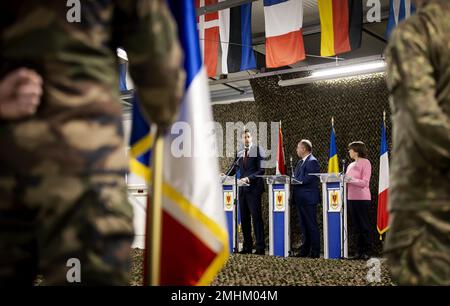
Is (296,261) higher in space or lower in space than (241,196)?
lower

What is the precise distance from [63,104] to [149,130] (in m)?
0.90

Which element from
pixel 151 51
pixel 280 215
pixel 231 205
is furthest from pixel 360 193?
pixel 151 51

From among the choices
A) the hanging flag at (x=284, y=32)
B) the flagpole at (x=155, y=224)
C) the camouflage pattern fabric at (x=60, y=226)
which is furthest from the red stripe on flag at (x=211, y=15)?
the camouflage pattern fabric at (x=60, y=226)

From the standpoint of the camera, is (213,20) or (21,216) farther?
(213,20)

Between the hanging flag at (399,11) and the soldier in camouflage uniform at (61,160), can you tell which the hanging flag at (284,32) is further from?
the soldier in camouflage uniform at (61,160)

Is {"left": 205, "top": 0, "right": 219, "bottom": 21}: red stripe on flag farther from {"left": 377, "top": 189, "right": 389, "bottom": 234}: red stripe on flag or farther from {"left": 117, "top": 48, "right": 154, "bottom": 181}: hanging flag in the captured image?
{"left": 117, "top": 48, "right": 154, "bottom": 181}: hanging flag

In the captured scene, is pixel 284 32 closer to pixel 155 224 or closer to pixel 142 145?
pixel 142 145

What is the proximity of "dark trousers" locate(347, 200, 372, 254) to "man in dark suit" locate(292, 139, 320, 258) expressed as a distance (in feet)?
1.55

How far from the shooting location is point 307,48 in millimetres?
9523

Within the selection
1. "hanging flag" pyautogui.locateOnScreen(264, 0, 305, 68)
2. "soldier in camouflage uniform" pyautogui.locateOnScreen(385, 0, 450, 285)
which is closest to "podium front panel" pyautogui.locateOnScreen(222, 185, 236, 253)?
"hanging flag" pyautogui.locateOnScreen(264, 0, 305, 68)

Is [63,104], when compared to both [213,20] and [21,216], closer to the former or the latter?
[21,216]

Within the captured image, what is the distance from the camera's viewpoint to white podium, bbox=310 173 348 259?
6242 millimetres

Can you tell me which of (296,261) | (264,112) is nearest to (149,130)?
(296,261)

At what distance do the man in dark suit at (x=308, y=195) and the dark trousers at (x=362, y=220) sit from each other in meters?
0.47
